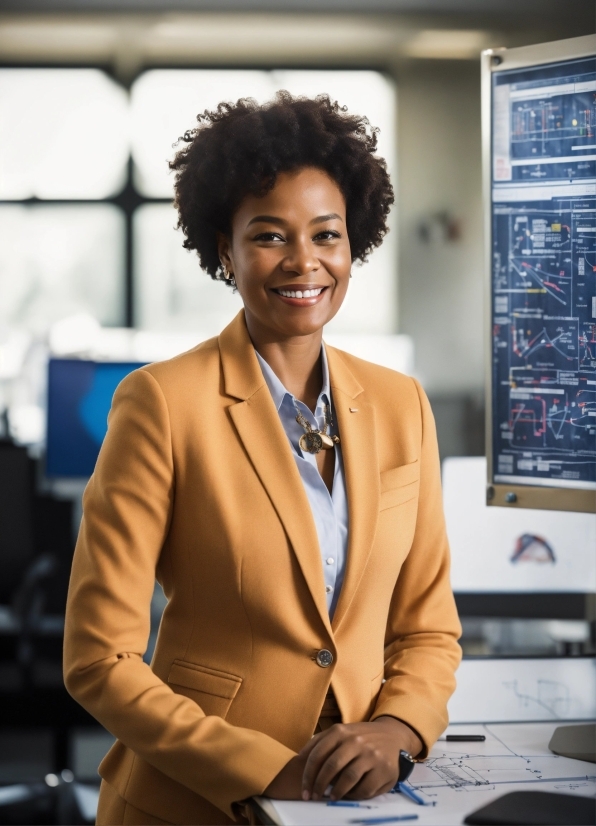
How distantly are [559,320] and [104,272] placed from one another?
306 centimetres

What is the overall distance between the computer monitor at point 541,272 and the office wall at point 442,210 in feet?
8.71

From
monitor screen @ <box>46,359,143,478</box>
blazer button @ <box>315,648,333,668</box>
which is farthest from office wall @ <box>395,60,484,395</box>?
blazer button @ <box>315,648,333,668</box>

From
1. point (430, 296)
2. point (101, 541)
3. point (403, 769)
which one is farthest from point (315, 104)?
point (430, 296)

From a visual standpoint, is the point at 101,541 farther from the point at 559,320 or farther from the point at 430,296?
the point at 430,296

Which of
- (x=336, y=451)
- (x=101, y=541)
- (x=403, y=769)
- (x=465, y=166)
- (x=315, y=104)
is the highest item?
(x=465, y=166)

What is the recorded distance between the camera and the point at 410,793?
1.33 meters

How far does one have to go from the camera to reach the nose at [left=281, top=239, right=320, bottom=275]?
57.9 inches

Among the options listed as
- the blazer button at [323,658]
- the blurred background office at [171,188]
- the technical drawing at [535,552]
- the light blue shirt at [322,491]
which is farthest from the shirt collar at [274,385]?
the blurred background office at [171,188]

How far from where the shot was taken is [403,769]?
1.35 meters

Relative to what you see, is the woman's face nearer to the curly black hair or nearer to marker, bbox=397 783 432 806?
the curly black hair

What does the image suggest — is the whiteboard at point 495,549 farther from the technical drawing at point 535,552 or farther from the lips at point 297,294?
the lips at point 297,294

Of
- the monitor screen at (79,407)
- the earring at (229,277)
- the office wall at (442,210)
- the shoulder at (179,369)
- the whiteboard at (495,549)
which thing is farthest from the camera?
the office wall at (442,210)

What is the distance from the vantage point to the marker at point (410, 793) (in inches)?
51.4

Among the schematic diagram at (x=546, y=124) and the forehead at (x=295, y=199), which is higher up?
the schematic diagram at (x=546, y=124)
